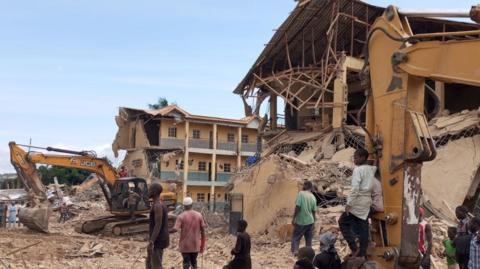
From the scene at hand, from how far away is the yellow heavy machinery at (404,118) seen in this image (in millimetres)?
5859

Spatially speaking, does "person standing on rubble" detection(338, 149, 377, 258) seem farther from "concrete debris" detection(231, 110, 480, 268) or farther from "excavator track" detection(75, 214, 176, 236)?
"excavator track" detection(75, 214, 176, 236)

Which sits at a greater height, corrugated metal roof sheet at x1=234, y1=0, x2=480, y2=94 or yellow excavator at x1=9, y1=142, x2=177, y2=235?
corrugated metal roof sheet at x1=234, y1=0, x2=480, y2=94

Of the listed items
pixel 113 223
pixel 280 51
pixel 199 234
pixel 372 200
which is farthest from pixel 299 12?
pixel 372 200

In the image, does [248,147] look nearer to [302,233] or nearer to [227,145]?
[227,145]

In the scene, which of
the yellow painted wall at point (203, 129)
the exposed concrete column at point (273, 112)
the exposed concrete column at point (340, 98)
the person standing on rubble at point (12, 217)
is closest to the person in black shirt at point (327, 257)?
the exposed concrete column at point (340, 98)

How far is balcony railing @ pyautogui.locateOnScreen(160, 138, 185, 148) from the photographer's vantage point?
47034mm

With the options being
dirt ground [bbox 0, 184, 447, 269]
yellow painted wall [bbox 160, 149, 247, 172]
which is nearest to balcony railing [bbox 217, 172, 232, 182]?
yellow painted wall [bbox 160, 149, 247, 172]

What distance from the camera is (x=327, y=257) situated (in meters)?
6.43

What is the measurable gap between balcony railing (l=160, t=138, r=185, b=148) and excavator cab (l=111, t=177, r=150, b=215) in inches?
1020

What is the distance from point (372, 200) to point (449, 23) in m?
17.9

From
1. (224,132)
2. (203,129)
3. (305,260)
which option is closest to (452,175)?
(305,260)

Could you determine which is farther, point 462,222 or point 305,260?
point 462,222

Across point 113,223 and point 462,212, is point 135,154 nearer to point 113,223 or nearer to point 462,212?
point 113,223

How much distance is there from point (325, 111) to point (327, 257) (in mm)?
18722
